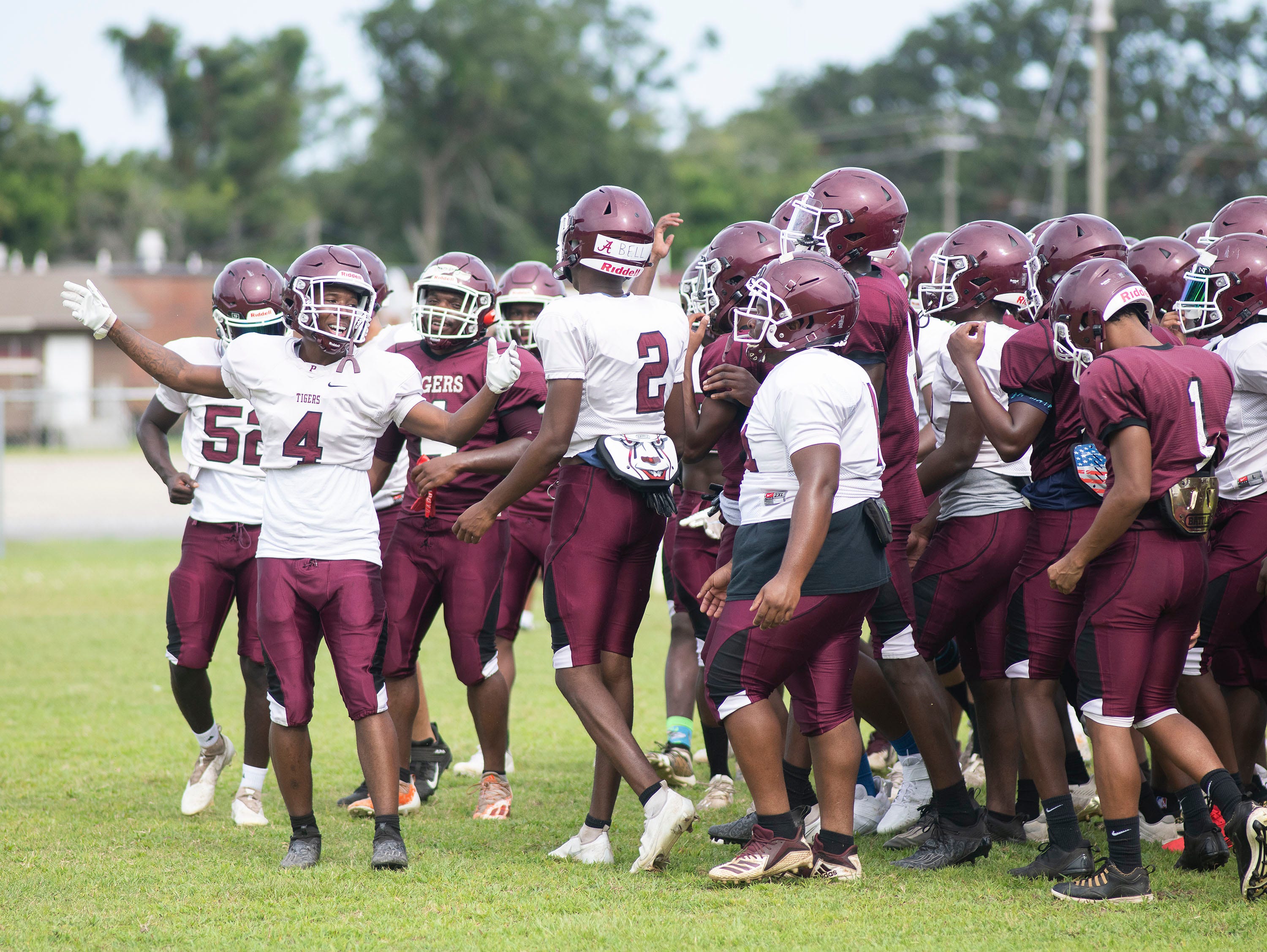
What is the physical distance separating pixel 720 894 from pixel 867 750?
2.90m

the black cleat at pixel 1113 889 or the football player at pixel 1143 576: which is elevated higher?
the football player at pixel 1143 576

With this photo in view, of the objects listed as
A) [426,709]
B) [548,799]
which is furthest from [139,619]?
[548,799]

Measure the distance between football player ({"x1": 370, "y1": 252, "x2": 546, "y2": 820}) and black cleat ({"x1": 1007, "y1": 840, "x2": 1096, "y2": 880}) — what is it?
251cm

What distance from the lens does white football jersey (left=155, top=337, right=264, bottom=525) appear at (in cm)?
653

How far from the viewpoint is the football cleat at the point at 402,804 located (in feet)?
21.2

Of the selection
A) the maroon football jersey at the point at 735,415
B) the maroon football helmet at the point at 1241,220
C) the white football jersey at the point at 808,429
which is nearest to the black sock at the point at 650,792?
the white football jersey at the point at 808,429

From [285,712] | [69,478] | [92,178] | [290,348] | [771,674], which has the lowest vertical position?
[69,478]

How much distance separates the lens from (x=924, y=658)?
5.93 meters

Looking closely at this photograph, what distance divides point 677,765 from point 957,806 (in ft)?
6.51

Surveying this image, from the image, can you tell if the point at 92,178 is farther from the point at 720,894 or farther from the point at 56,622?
the point at 720,894

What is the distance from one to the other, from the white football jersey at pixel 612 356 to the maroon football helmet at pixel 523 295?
7.71 ft

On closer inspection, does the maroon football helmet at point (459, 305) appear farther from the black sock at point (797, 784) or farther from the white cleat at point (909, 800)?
the white cleat at point (909, 800)

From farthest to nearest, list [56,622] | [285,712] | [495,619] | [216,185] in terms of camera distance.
Result: 1. [216,185]
2. [56,622]
3. [495,619]
4. [285,712]

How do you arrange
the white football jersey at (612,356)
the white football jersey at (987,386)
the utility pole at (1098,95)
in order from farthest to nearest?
the utility pole at (1098,95) → the white football jersey at (987,386) → the white football jersey at (612,356)
